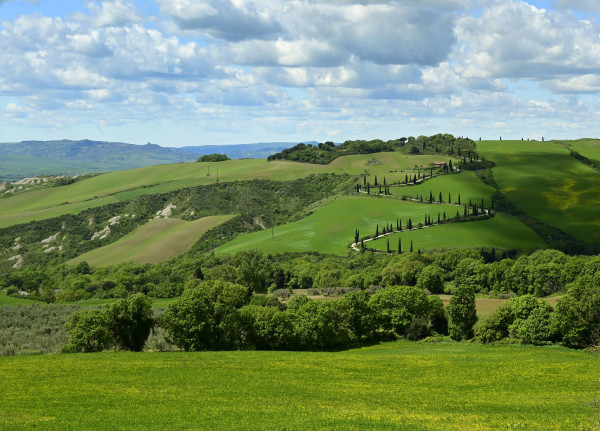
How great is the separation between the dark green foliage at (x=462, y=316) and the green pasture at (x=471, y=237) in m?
82.1

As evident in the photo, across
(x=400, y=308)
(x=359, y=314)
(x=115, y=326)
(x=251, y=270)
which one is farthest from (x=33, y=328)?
(x=400, y=308)

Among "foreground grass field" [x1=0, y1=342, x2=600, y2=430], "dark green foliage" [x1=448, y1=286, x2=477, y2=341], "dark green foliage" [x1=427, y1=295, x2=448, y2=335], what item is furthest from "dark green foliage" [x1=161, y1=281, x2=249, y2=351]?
"dark green foliage" [x1=448, y1=286, x2=477, y2=341]

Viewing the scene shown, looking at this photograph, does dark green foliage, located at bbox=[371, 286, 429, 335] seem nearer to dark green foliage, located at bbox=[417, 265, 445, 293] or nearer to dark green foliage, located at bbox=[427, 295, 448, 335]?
dark green foliage, located at bbox=[427, 295, 448, 335]

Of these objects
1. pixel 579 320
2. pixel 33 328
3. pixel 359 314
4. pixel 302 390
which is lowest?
pixel 33 328

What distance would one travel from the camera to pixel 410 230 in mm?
194875

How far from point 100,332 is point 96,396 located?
1265 inches

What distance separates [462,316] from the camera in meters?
94.8

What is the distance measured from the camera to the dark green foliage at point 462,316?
310 feet

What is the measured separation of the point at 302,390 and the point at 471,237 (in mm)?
136324

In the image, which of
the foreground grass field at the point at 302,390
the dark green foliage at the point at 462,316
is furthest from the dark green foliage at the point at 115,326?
the dark green foliage at the point at 462,316

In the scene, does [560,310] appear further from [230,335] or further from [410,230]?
[410,230]

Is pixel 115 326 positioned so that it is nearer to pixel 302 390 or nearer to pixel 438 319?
pixel 302 390

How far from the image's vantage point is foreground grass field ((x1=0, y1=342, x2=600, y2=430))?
148ft

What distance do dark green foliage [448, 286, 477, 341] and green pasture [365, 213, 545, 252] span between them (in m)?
82.1
